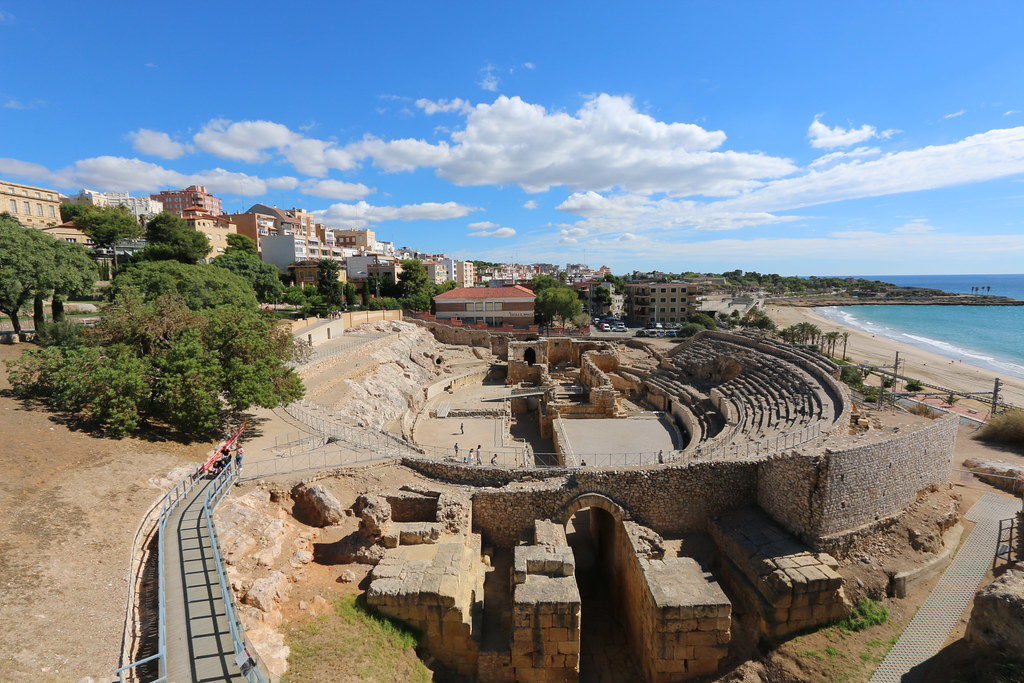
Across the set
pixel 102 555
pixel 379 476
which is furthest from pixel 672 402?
pixel 102 555

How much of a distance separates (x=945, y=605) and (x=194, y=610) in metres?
19.0

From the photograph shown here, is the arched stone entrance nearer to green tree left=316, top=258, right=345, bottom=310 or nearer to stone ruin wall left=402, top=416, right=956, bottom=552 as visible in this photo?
stone ruin wall left=402, top=416, right=956, bottom=552

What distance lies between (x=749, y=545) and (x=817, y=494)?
8.39ft

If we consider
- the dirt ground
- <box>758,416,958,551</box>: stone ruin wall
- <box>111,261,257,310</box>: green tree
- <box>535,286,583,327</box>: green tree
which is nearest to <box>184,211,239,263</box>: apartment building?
<box>111,261,257,310</box>: green tree

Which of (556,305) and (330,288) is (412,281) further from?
(556,305)

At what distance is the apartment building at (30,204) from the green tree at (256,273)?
21.4 meters

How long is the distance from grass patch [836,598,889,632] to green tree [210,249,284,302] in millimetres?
53701

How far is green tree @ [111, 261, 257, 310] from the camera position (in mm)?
32000

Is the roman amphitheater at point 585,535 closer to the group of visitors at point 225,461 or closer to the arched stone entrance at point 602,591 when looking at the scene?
the arched stone entrance at point 602,591

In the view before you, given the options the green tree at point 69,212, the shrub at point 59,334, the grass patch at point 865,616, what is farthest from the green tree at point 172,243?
the grass patch at point 865,616

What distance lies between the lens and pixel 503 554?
15359 mm

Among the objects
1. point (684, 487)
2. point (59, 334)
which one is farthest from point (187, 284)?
point (684, 487)

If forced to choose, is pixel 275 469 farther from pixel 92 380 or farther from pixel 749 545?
pixel 749 545

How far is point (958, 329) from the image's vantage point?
81.2 m
